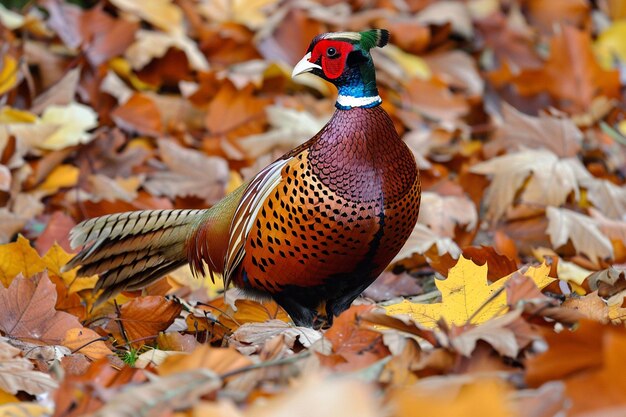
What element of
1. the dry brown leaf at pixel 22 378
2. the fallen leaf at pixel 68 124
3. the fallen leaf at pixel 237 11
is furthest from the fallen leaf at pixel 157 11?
the dry brown leaf at pixel 22 378

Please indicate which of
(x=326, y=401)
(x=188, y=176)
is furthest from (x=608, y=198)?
(x=326, y=401)

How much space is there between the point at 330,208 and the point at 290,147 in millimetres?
1906

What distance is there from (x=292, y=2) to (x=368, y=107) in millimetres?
3143

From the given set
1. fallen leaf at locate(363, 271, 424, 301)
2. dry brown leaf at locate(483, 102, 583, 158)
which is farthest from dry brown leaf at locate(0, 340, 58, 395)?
dry brown leaf at locate(483, 102, 583, 158)

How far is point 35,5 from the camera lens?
528 cm

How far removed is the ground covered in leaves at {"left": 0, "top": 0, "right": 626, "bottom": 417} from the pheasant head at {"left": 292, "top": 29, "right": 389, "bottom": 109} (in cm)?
60

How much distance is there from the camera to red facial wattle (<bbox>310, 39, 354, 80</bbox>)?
113 inches

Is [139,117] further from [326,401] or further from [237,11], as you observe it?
[326,401]

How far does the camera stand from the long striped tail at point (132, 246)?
3.23 metres

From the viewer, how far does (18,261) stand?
132 inches

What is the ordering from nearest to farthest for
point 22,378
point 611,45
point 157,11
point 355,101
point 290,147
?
1. point 22,378
2. point 355,101
3. point 290,147
4. point 157,11
5. point 611,45

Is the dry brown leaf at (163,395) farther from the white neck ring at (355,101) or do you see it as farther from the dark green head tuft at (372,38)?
the dark green head tuft at (372,38)

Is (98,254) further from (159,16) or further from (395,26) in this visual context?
(395,26)

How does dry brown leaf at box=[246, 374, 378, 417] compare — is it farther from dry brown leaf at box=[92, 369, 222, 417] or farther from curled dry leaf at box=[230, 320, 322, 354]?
curled dry leaf at box=[230, 320, 322, 354]
